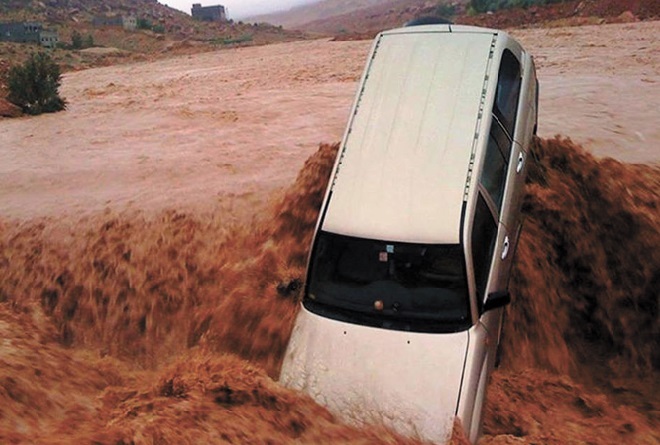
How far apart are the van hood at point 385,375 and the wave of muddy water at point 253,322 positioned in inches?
4.2

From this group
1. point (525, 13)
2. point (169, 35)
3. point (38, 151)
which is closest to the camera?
point (38, 151)

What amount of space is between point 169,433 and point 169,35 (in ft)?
249

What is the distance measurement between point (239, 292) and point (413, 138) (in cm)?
254

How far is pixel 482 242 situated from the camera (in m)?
4.28

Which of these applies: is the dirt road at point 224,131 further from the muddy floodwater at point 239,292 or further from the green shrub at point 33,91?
the green shrub at point 33,91

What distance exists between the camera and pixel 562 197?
6.42 meters

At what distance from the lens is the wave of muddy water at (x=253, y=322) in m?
3.86

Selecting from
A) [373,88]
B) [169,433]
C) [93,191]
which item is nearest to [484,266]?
[373,88]

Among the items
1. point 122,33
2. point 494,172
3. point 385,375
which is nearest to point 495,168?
point 494,172

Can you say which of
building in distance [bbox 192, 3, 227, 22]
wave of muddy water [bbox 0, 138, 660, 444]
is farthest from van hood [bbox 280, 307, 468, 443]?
building in distance [bbox 192, 3, 227, 22]

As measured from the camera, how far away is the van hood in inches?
143

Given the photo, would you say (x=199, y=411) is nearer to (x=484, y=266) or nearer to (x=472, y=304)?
(x=472, y=304)

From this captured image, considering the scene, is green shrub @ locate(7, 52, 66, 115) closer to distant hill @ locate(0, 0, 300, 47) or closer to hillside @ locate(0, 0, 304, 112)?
hillside @ locate(0, 0, 304, 112)

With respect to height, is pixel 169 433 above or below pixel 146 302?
above
